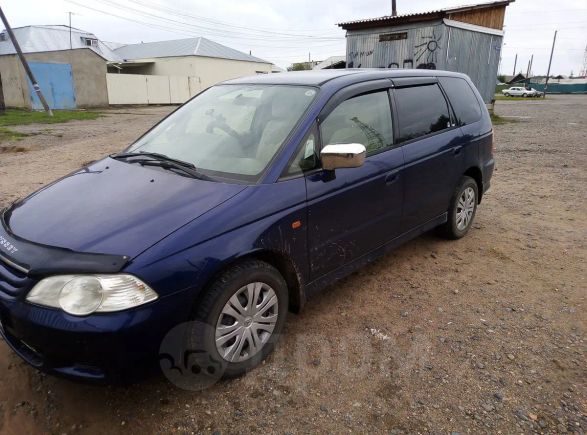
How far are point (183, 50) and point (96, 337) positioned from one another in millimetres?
43817

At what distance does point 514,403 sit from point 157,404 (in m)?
1.97

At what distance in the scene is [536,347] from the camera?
287 cm

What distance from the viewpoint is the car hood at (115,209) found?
2.19 m

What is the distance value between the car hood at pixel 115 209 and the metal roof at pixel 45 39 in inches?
1495

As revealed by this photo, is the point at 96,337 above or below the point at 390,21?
below

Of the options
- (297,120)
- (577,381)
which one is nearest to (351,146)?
(297,120)

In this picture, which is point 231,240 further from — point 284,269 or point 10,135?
point 10,135

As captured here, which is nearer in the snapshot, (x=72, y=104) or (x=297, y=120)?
(x=297, y=120)

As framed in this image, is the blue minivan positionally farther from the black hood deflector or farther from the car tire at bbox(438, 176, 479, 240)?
the car tire at bbox(438, 176, 479, 240)

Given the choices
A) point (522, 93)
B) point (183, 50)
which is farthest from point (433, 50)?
point (522, 93)

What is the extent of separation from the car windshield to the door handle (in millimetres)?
875

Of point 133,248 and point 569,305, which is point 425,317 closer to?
point 569,305

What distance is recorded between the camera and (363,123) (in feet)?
10.9

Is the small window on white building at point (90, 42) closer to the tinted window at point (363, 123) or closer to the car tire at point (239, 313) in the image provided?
the tinted window at point (363, 123)
